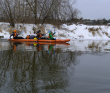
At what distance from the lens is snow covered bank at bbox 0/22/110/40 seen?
3100 cm

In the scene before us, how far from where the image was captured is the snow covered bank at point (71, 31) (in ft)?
102

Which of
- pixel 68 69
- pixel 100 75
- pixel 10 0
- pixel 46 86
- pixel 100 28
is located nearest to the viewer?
pixel 46 86

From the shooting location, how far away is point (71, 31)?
1351 inches

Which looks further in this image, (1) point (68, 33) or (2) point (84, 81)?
(1) point (68, 33)

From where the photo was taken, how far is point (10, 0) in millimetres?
31609

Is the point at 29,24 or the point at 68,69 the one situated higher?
the point at 29,24

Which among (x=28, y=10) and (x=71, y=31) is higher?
(x=28, y=10)

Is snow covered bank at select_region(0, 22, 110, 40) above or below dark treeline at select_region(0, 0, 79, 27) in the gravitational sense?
below

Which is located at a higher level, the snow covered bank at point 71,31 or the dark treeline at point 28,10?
the dark treeline at point 28,10

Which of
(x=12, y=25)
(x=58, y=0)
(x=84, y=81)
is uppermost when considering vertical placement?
(x=58, y=0)

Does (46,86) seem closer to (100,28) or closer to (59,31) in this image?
(59,31)

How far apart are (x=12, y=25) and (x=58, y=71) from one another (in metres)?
27.5

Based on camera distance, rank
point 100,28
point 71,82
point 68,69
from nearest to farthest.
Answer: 1. point 71,82
2. point 68,69
3. point 100,28

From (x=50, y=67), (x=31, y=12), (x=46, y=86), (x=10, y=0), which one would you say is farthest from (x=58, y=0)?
(x=46, y=86)
